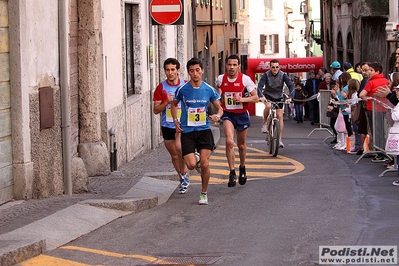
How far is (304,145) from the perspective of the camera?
22.3 meters

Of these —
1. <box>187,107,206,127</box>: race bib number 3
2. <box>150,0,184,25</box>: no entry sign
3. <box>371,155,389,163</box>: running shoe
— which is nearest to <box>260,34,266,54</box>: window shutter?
<box>371,155,389,163</box>: running shoe

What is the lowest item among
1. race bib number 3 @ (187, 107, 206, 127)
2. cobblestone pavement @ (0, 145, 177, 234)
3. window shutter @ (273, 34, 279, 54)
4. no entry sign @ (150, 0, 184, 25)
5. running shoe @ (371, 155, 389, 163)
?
running shoe @ (371, 155, 389, 163)

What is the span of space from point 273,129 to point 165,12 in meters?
3.32

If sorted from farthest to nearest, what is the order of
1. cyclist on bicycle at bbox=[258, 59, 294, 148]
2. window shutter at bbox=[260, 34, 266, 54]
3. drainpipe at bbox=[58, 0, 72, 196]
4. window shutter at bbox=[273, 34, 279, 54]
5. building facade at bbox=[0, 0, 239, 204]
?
window shutter at bbox=[273, 34, 279, 54], window shutter at bbox=[260, 34, 266, 54], cyclist on bicycle at bbox=[258, 59, 294, 148], drainpipe at bbox=[58, 0, 72, 196], building facade at bbox=[0, 0, 239, 204]

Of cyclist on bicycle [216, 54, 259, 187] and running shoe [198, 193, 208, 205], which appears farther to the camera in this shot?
cyclist on bicycle [216, 54, 259, 187]

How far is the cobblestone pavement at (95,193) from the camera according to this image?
10.2 meters

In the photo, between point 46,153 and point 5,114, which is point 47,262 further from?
point 46,153

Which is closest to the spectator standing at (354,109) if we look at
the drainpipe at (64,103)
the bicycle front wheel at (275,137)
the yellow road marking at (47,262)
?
the bicycle front wheel at (275,137)

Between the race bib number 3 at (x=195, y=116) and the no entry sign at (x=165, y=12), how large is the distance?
5.55 meters

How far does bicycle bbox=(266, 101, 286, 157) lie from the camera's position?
63.1ft

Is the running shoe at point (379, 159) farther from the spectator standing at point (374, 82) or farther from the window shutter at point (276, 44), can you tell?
the window shutter at point (276, 44)

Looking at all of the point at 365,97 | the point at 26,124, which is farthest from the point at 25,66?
the point at 365,97

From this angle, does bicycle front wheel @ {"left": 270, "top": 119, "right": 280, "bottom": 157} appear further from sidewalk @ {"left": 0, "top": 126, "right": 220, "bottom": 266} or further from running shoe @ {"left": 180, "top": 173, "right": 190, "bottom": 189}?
running shoe @ {"left": 180, "top": 173, "right": 190, "bottom": 189}

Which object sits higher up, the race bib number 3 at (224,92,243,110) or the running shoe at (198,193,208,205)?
the race bib number 3 at (224,92,243,110)
